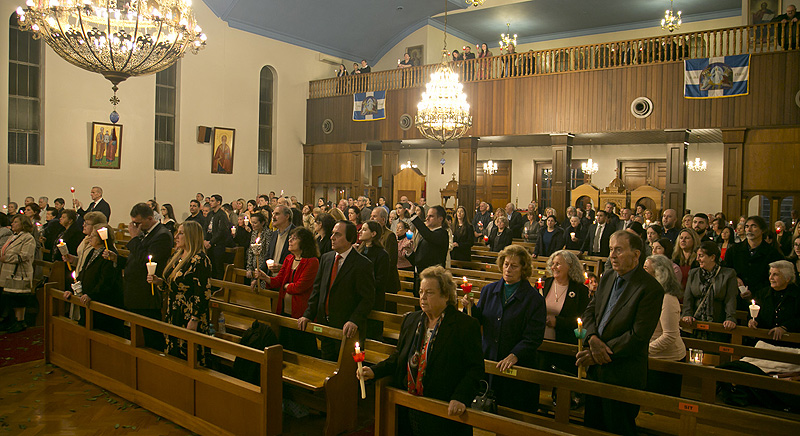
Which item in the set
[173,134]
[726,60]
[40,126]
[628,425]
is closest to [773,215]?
[726,60]

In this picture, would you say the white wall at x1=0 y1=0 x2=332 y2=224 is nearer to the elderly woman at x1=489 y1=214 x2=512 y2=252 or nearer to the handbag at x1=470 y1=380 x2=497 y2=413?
the elderly woman at x1=489 y1=214 x2=512 y2=252

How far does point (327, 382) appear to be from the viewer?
3.66m

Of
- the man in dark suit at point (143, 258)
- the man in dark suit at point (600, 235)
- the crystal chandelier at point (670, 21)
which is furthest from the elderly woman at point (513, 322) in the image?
the crystal chandelier at point (670, 21)

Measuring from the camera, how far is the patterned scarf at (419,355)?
2.87 metres

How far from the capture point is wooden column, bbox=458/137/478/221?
14.6 meters

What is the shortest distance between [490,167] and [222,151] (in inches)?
330

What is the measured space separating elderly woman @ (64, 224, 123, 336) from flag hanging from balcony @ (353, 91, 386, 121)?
11.5 meters

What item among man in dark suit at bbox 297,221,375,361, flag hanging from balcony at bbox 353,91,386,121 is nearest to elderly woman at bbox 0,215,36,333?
man in dark suit at bbox 297,221,375,361

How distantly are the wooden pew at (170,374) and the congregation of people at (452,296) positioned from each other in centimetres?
19

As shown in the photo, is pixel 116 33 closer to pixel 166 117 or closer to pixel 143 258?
pixel 143 258

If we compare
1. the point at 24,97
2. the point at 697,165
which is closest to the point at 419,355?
the point at 24,97

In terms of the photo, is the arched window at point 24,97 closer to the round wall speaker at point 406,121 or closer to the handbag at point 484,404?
the round wall speaker at point 406,121

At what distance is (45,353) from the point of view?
17.7ft

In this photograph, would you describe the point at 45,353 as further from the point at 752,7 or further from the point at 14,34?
the point at 752,7
